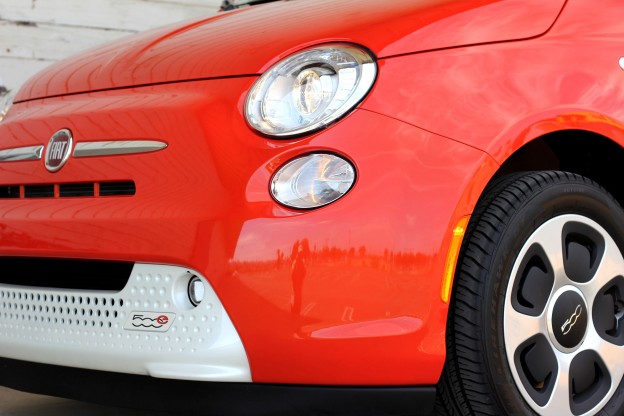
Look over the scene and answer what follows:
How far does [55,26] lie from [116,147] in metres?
4.29

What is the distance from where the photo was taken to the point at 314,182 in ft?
7.33

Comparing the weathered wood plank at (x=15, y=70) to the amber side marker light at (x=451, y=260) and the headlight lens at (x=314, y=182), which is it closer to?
the headlight lens at (x=314, y=182)

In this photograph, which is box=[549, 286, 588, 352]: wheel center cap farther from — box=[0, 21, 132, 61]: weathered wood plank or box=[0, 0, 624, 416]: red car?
box=[0, 21, 132, 61]: weathered wood plank

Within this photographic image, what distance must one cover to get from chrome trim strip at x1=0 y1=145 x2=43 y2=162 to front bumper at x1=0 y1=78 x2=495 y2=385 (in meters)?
0.43

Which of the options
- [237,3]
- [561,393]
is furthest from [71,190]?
[237,3]

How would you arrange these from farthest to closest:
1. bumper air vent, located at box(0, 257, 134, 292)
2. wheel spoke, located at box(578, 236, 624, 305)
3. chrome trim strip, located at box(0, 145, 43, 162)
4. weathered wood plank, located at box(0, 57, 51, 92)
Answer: weathered wood plank, located at box(0, 57, 51, 92) → chrome trim strip, located at box(0, 145, 43, 162) → wheel spoke, located at box(578, 236, 624, 305) → bumper air vent, located at box(0, 257, 134, 292)

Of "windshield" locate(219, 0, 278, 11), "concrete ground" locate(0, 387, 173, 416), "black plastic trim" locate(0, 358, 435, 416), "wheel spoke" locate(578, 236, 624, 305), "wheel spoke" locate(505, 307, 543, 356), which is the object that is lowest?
"concrete ground" locate(0, 387, 173, 416)

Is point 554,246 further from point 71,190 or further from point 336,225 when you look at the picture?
point 71,190

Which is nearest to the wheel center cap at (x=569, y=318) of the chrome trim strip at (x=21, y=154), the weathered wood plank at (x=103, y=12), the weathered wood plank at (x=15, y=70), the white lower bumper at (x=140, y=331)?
the white lower bumper at (x=140, y=331)

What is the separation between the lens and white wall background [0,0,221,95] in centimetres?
631

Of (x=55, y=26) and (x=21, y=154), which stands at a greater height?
(x=55, y=26)

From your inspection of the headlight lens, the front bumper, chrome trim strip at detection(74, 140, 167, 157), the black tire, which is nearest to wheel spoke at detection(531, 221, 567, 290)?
the black tire

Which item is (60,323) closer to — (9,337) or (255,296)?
(9,337)

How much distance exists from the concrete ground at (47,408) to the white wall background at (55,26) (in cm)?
319
